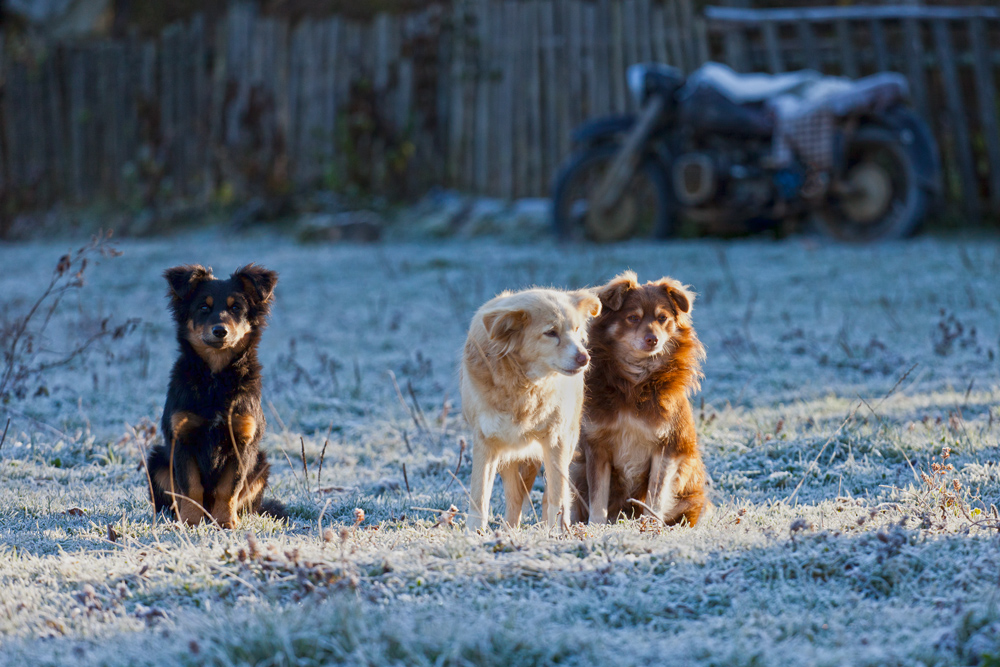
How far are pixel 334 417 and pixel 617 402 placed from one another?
267 centimetres

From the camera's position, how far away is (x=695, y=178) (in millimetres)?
11461

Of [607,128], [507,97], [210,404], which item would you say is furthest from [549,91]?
[210,404]

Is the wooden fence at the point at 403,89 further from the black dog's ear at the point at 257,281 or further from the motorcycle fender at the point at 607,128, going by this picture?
the black dog's ear at the point at 257,281

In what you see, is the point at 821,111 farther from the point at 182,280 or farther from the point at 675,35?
the point at 182,280

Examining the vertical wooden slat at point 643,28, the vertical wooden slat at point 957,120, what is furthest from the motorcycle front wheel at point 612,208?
the vertical wooden slat at point 957,120

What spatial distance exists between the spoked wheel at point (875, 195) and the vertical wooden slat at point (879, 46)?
5.12 ft

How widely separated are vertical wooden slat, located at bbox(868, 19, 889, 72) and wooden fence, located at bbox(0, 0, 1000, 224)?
2 centimetres

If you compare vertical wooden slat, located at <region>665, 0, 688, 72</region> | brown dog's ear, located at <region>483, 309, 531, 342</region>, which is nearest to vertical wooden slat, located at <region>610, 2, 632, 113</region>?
vertical wooden slat, located at <region>665, 0, 688, 72</region>

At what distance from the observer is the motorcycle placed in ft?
35.5

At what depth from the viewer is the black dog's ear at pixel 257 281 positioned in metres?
4.28

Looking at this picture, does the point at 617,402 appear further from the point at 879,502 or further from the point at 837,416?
the point at 837,416

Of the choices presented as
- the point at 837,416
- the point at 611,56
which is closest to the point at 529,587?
the point at 837,416

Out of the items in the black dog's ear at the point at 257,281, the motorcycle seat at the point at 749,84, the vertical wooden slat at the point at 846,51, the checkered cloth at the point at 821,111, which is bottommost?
the black dog's ear at the point at 257,281

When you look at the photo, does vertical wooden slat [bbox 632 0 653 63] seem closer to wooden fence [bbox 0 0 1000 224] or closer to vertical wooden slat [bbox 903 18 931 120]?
wooden fence [bbox 0 0 1000 224]
